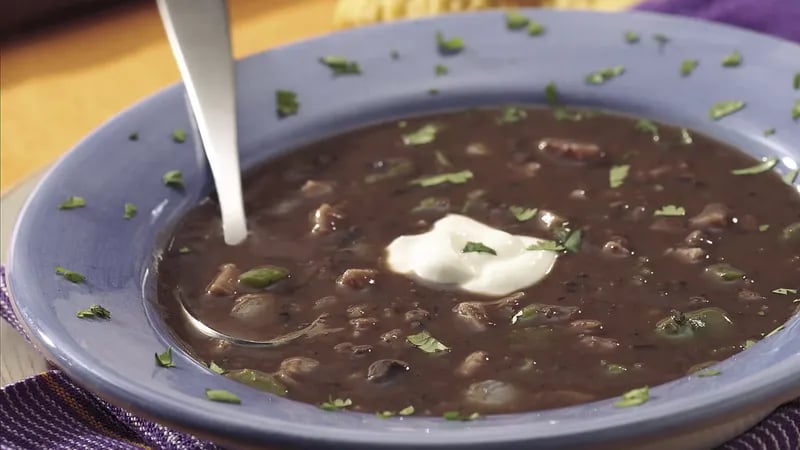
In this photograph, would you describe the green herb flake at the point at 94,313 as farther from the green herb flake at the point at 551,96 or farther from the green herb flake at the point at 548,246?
the green herb flake at the point at 551,96

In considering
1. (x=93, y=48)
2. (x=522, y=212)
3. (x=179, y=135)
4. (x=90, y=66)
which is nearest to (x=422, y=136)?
(x=522, y=212)

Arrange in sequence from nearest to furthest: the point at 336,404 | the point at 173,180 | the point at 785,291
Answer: the point at 336,404 < the point at 785,291 < the point at 173,180

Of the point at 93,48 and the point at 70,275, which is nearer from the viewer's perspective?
the point at 70,275

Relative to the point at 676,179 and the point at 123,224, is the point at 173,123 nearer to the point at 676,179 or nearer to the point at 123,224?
the point at 123,224

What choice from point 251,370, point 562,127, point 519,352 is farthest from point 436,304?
point 562,127

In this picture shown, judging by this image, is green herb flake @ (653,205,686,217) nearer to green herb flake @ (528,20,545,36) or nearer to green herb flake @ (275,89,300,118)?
green herb flake @ (528,20,545,36)

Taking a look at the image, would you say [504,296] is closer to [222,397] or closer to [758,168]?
[222,397]

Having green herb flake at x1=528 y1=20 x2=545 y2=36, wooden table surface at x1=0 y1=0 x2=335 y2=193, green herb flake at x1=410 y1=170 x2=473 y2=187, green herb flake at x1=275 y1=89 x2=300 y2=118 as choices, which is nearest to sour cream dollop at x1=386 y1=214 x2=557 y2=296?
green herb flake at x1=410 y1=170 x2=473 y2=187
